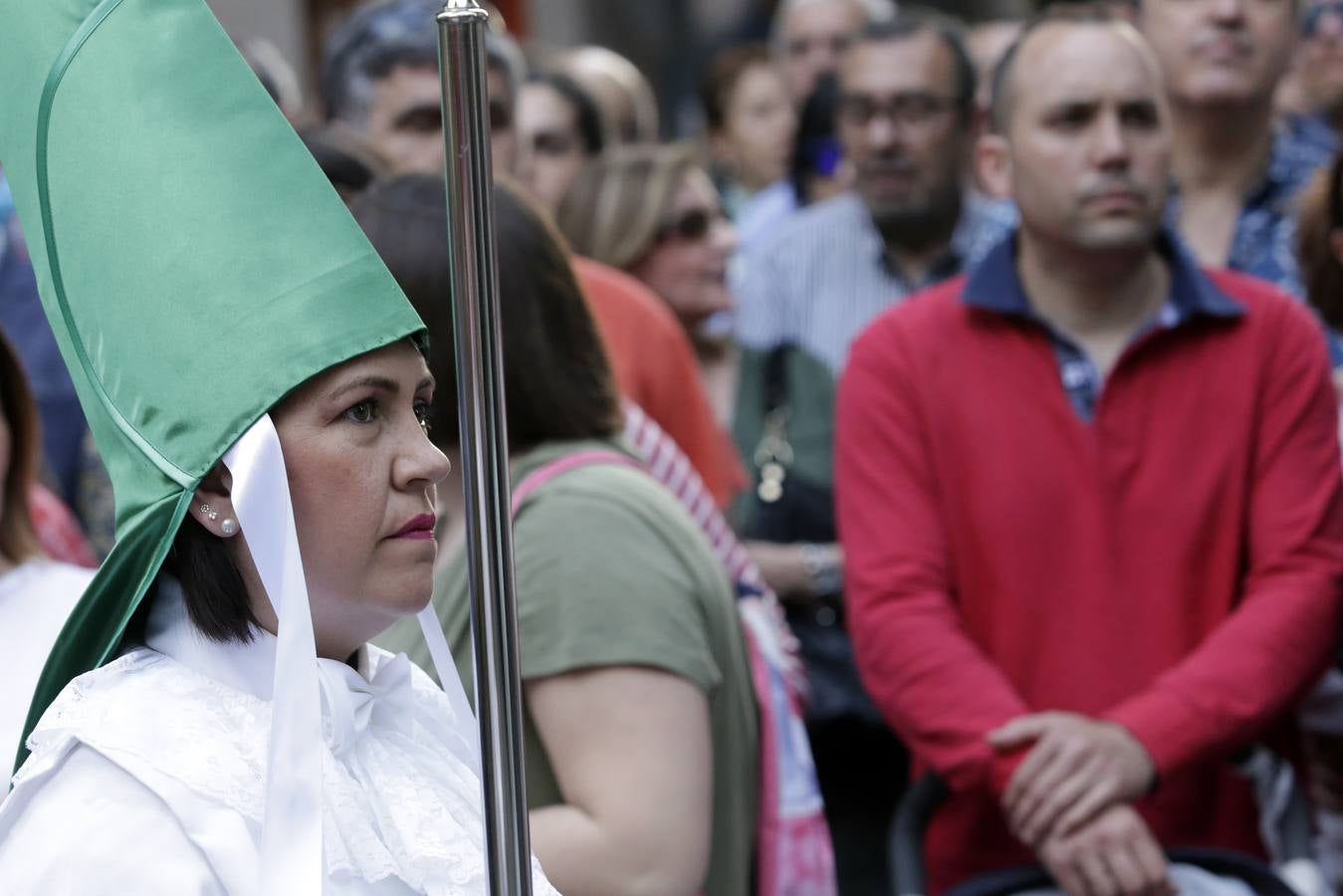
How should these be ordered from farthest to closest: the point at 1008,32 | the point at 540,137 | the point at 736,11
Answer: the point at 736,11
the point at 1008,32
the point at 540,137

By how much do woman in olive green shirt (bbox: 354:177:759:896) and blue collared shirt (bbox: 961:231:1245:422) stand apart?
83cm

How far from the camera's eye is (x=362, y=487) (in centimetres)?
158

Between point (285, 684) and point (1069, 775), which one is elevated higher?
point (285, 684)

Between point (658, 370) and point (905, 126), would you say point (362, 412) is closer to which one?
point (658, 370)

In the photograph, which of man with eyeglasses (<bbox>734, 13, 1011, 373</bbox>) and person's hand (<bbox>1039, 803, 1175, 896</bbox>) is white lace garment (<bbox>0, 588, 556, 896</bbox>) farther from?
man with eyeglasses (<bbox>734, 13, 1011, 373</bbox>)

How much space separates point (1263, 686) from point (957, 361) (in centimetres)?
70

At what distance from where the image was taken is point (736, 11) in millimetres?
14023

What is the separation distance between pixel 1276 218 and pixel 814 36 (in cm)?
298

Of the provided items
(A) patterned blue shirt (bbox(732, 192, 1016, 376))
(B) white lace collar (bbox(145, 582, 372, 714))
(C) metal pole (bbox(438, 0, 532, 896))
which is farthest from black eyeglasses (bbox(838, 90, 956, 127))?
(C) metal pole (bbox(438, 0, 532, 896))

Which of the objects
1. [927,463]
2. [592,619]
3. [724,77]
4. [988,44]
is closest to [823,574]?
[927,463]

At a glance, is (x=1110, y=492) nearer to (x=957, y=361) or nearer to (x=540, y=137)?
(x=957, y=361)

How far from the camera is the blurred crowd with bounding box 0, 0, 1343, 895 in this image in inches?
92.3

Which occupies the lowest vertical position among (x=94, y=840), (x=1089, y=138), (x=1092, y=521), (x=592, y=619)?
(x=1092, y=521)

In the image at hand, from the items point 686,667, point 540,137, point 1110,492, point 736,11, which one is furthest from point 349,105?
point 736,11
